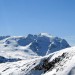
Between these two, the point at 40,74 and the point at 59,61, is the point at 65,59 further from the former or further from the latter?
the point at 40,74

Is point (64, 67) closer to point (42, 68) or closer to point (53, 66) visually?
point (53, 66)

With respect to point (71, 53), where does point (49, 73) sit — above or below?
below

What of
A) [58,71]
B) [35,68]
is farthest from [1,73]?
[58,71]

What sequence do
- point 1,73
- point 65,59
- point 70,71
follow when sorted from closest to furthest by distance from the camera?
point 70,71 < point 65,59 < point 1,73

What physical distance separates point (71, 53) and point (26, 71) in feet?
41.8

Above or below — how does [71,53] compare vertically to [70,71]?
above

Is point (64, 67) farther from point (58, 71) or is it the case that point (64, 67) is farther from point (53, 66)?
point (53, 66)

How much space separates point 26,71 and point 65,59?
1164cm

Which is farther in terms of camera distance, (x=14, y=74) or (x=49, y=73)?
(x=14, y=74)

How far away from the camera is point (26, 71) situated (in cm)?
7088

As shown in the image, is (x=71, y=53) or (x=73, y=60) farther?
(x=71, y=53)

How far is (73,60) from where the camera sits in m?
61.0

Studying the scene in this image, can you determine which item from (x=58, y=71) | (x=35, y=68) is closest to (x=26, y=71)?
(x=35, y=68)

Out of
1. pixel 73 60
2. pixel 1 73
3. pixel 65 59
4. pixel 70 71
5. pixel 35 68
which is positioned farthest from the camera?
pixel 1 73
